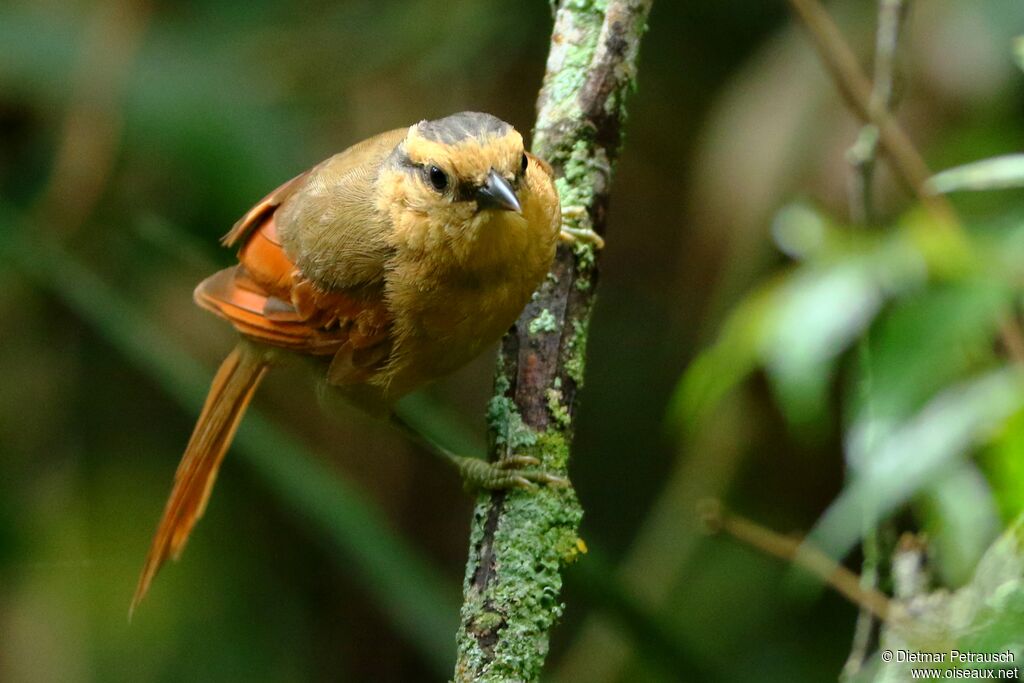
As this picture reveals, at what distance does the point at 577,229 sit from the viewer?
271 cm

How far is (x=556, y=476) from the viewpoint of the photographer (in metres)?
2.37

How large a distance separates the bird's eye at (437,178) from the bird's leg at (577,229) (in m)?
0.31

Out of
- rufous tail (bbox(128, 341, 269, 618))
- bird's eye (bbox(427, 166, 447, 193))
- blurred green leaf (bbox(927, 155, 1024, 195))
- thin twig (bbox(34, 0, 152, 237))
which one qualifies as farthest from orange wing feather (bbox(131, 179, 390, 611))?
blurred green leaf (bbox(927, 155, 1024, 195))

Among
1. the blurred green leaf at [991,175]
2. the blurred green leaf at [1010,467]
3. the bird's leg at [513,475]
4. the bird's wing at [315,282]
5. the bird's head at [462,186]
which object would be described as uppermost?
the blurred green leaf at [991,175]

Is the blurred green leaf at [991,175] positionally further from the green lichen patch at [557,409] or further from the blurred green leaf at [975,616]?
the green lichen patch at [557,409]

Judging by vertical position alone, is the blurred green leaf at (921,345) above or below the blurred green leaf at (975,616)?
above

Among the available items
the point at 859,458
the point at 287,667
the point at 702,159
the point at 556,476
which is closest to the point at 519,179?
the point at 556,476

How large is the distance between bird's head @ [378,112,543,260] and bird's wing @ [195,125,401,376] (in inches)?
5.8

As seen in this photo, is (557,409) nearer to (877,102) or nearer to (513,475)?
(513,475)

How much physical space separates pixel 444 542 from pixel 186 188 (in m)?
1.76

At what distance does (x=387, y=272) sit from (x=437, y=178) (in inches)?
12.8

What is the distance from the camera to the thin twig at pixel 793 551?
2.40 metres

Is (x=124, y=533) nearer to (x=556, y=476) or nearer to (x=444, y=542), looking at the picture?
(x=444, y=542)

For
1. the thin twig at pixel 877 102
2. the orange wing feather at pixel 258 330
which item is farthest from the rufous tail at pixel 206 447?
the thin twig at pixel 877 102
